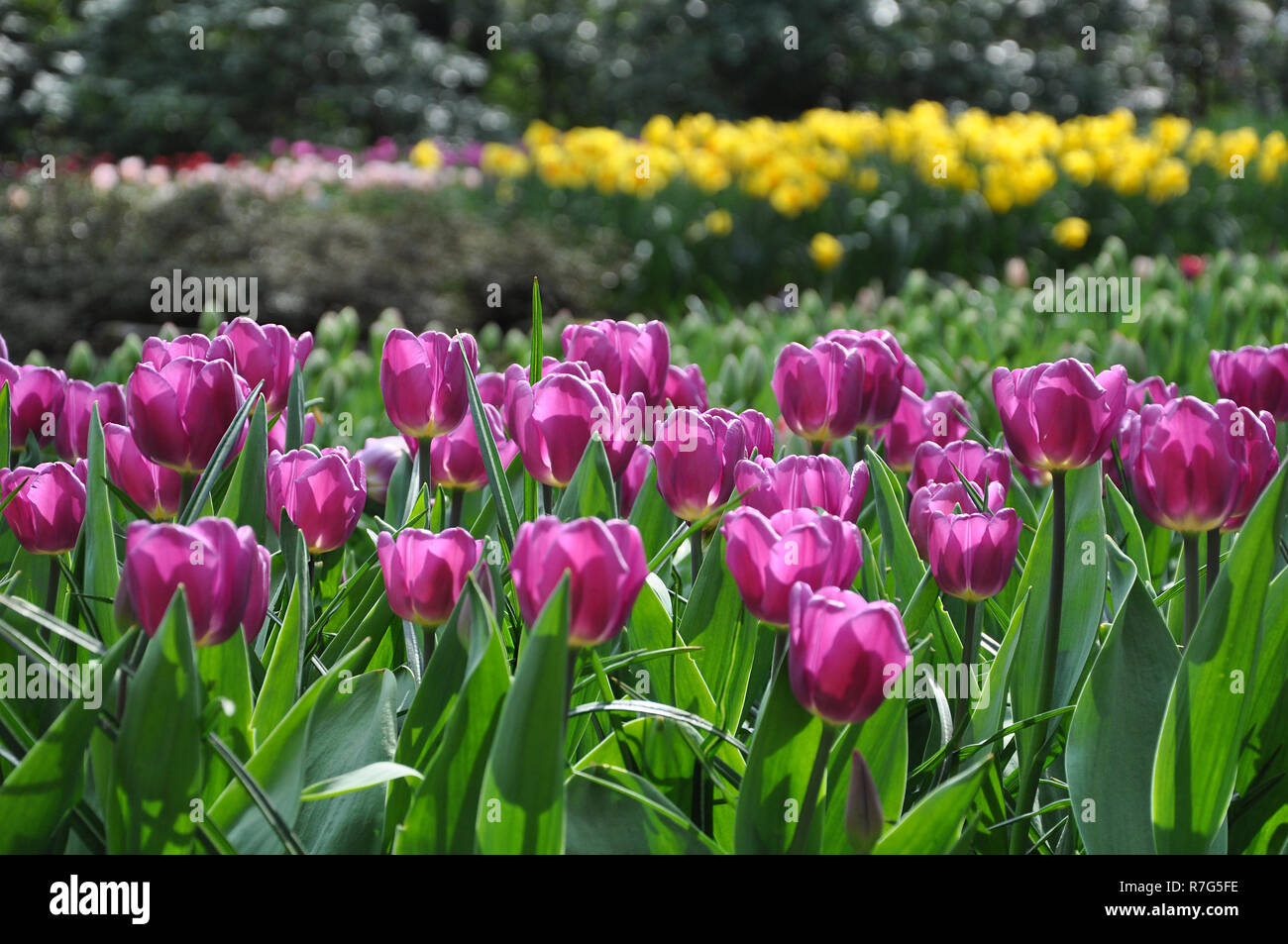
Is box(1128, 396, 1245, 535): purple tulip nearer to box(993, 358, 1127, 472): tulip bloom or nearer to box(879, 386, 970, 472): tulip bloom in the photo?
box(993, 358, 1127, 472): tulip bloom

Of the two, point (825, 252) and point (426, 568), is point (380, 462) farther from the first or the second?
point (825, 252)

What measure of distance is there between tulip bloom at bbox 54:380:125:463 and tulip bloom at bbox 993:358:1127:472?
1.06 metres

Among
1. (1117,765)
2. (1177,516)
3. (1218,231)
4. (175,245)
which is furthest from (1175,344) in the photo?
(1218,231)

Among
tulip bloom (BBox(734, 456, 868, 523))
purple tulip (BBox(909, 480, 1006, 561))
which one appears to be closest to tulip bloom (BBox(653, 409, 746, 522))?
tulip bloom (BBox(734, 456, 868, 523))

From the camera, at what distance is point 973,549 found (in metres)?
1.16

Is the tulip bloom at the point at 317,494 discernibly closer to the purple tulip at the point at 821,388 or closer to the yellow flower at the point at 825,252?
the purple tulip at the point at 821,388

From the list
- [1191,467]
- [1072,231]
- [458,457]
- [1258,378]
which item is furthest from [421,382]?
[1072,231]

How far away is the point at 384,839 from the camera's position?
1035 millimetres

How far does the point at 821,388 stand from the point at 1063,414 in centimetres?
36

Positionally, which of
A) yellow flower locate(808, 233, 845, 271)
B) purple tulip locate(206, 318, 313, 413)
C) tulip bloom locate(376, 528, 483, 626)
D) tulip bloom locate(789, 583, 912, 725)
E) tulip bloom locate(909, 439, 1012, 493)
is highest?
yellow flower locate(808, 233, 845, 271)

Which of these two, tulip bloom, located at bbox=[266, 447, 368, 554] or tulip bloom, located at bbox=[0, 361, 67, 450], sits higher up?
tulip bloom, located at bbox=[0, 361, 67, 450]

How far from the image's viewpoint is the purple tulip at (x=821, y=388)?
4.93 feet

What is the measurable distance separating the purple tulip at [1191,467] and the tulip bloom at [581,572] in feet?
1.84

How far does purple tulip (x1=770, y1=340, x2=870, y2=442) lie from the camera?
150cm
